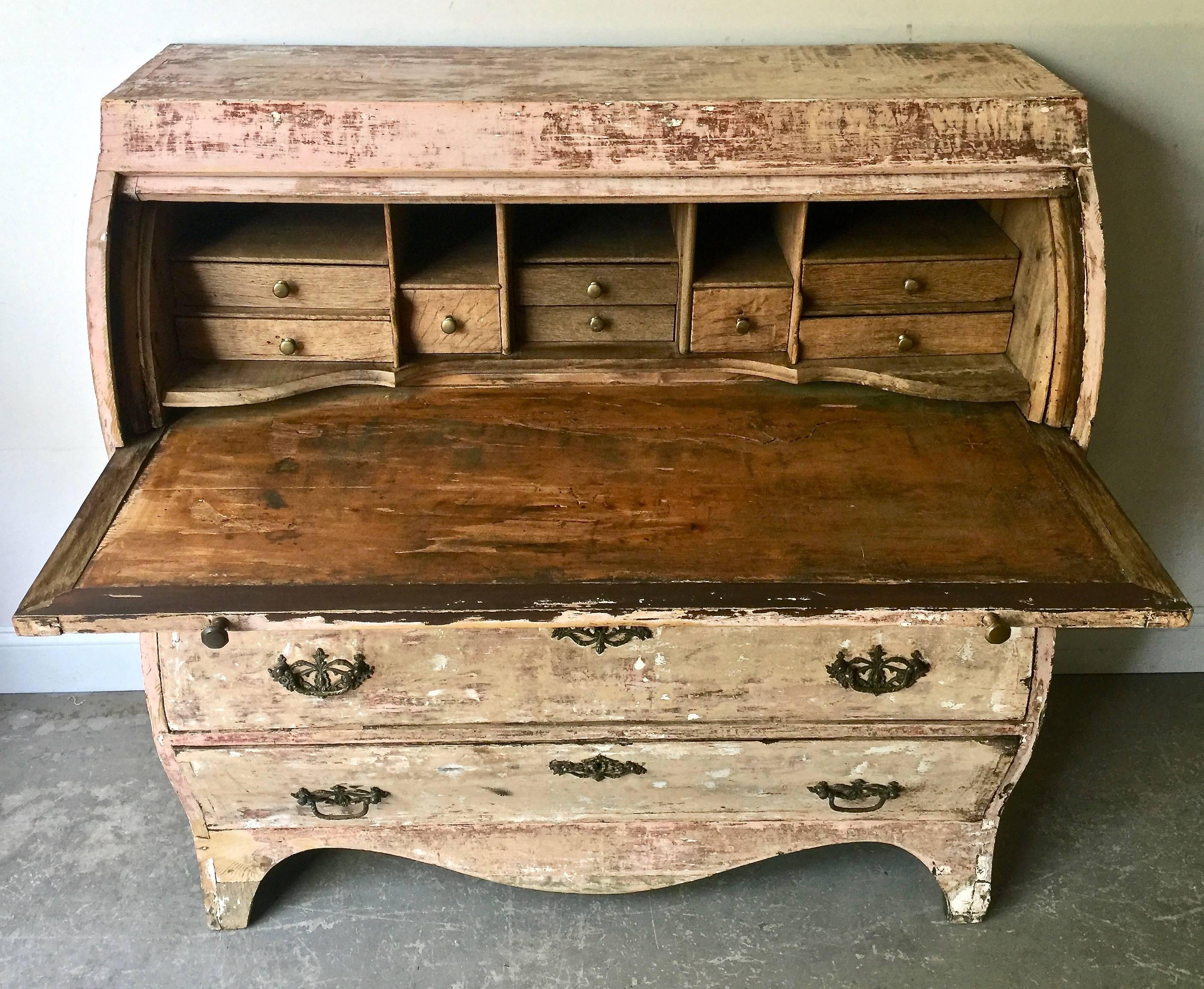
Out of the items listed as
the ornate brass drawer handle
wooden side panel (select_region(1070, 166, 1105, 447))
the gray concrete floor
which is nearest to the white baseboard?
the gray concrete floor

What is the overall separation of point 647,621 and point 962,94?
1.02 m

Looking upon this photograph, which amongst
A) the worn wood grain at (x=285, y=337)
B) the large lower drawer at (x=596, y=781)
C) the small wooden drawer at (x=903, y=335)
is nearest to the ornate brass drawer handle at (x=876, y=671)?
the large lower drawer at (x=596, y=781)

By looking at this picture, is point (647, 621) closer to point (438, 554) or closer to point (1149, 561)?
point (438, 554)

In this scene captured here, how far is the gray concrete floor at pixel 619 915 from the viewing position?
216cm

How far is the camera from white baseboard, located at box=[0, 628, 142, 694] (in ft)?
9.21

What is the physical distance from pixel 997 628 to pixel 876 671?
0.96 ft

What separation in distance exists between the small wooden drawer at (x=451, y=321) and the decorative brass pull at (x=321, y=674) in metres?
0.59

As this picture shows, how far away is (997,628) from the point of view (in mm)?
1554

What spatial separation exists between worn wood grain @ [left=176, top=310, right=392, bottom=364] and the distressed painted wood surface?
0.99ft

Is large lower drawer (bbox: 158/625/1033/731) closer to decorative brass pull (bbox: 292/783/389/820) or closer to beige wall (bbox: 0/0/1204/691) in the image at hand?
decorative brass pull (bbox: 292/783/389/820)

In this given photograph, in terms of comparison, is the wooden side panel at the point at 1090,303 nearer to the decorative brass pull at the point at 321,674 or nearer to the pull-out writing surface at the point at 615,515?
the pull-out writing surface at the point at 615,515

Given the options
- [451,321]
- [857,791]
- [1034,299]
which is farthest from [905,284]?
[857,791]

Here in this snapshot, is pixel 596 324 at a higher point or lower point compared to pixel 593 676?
higher

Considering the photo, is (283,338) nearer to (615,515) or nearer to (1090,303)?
(615,515)
